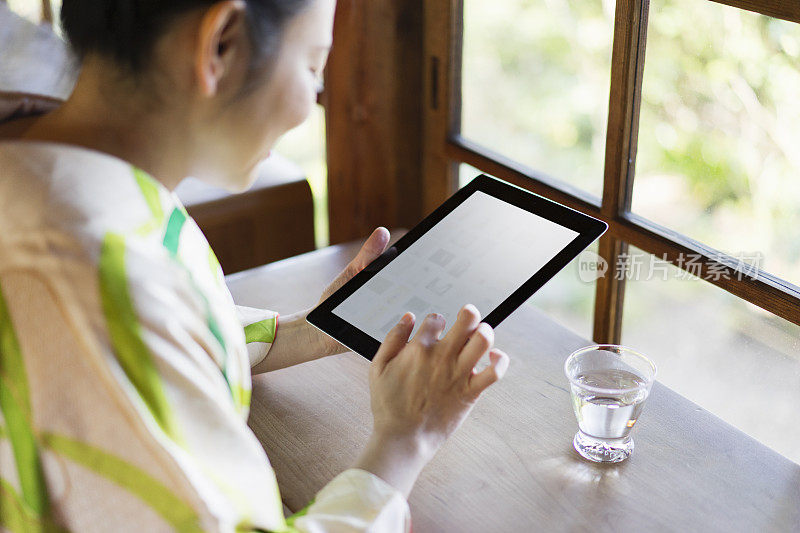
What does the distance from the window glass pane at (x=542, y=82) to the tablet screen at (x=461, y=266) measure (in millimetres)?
281

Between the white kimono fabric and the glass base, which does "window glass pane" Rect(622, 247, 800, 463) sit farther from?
the white kimono fabric

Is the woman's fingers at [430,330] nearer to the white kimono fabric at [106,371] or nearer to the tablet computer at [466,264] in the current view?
the tablet computer at [466,264]

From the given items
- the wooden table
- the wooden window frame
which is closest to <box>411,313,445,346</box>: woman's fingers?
the wooden table

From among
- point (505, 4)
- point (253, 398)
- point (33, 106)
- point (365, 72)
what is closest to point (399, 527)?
point (253, 398)

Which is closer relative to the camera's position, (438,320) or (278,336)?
(438,320)

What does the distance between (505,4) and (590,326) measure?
49cm

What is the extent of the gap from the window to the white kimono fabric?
2.05 feet

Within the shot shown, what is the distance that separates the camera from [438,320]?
77 cm

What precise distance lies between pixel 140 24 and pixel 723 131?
660 mm

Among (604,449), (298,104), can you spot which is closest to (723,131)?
(604,449)

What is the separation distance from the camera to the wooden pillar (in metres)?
1.41

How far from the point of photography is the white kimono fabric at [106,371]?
1.85ft

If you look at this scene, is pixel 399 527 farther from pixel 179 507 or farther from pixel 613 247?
pixel 613 247

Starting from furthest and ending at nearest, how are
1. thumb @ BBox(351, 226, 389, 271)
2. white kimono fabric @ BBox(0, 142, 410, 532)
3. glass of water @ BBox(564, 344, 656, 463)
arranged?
thumb @ BBox(351, 226, 389, 271), glass of water @ BBox(564, 344, 656, 463), white kimono fabric @ BBox(0, 142, 410, 532)
